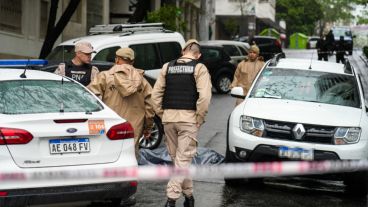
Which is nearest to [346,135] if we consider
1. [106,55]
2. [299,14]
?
[106,55]

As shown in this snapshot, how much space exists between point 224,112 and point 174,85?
10591 millimetres

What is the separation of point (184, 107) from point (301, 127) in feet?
5.92

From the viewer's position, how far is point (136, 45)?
45.2ft

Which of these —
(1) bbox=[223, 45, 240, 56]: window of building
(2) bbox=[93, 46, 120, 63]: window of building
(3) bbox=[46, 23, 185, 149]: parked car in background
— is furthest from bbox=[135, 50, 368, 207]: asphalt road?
(1) bbox=[223, 45, 240, 56]: window of building

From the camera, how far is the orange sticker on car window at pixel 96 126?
247 inches

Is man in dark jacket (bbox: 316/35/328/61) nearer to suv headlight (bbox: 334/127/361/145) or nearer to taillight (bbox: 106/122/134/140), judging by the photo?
suv headlight (bbox: 334/127/361/145)

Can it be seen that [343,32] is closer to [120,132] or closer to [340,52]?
[340,52]

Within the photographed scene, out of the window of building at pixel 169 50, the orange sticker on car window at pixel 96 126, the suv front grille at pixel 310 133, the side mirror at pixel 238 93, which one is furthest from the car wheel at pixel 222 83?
the orange sticker on car window at pixel 96 126

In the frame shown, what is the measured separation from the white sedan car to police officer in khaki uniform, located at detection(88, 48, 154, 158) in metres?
0.62

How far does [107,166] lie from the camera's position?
6.32 m

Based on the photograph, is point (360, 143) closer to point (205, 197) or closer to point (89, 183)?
point (205, 197)

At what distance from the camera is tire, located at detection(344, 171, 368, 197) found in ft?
27.0

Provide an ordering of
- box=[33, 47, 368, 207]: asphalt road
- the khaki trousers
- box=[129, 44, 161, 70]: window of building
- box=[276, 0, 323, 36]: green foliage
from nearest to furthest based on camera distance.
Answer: the khaki trousers, box=[33, 47, 368, 207]: asphalt road, box=[129, 44, 161, 70]: window of building, box=[276, 0, 323, 36]: green foliage

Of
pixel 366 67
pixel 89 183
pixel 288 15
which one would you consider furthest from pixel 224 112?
pixel 288 15
